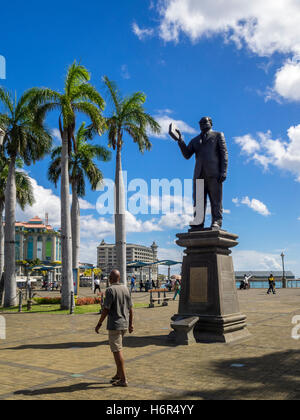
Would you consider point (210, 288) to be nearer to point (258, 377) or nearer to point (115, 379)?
point (258, 377)

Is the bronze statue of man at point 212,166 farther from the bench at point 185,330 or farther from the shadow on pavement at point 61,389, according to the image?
the shadow on pavement at point 61,389

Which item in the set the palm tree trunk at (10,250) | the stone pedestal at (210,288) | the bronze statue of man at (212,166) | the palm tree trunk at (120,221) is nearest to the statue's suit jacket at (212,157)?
the bronze statue of man at (212,166)

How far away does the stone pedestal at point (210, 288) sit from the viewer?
29.9 ft

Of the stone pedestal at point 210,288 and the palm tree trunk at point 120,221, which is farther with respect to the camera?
the palm tree trunk at point 120,221

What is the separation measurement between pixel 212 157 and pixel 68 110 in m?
9.75

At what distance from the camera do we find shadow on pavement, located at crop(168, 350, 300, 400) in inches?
194

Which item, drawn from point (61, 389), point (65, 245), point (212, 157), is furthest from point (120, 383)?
point (65, 245)

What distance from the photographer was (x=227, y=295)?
959 centimetres

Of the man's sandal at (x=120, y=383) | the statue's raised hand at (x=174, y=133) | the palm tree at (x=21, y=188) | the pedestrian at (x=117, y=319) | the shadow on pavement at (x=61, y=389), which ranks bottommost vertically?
the shadow on pavement at (x=61, y=389)

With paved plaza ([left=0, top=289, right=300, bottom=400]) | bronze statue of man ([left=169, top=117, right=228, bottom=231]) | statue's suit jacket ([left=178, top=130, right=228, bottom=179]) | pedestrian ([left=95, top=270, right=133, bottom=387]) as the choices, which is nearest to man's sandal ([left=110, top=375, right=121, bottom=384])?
pedestrian ([left=95, top=270, right=133, bottom=387])

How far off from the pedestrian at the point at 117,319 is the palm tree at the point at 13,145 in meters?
14.9

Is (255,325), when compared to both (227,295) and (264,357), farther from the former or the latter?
(264,357)
